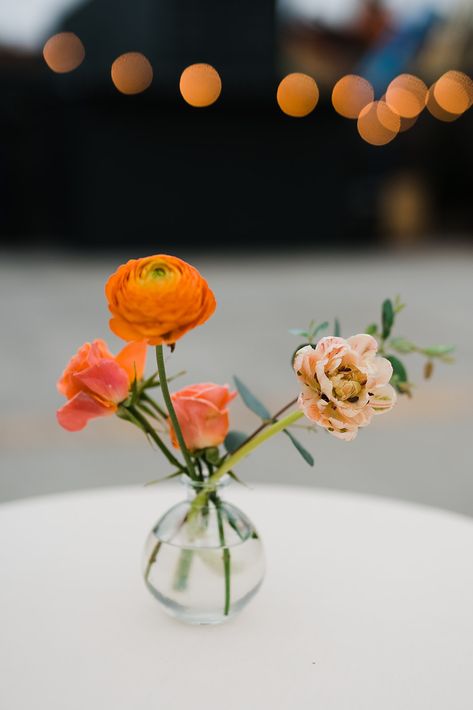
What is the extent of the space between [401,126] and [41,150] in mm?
2438

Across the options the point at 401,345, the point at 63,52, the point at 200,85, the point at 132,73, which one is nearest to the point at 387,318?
the point at 401,345

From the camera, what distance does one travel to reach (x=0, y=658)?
0.57 meters

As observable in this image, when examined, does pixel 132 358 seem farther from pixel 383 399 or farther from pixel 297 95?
pixel 297 95

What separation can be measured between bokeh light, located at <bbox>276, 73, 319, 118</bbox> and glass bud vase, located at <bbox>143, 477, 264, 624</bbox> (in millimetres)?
4714

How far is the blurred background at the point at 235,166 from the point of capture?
436cm

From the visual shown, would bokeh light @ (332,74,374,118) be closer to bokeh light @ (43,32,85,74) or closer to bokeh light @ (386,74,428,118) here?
bokeh light @ (386,74,428,118)

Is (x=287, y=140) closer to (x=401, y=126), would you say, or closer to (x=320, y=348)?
(x=401, y=126)

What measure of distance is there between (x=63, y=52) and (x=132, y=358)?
476 cm

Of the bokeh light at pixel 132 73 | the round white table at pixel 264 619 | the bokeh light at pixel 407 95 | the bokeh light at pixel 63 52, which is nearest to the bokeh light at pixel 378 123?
the bokeh light at pixel 407 95

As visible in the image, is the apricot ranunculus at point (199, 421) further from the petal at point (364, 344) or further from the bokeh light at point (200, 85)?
the bokeh light at point (200, 85)

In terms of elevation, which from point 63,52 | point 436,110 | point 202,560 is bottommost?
point 202,560

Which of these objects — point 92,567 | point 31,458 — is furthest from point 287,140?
point 92,567

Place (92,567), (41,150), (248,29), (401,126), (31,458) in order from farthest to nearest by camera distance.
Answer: (401,126) < (41,150) < (248,29) < (31,458) < (92,567)

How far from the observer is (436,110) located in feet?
19.9
